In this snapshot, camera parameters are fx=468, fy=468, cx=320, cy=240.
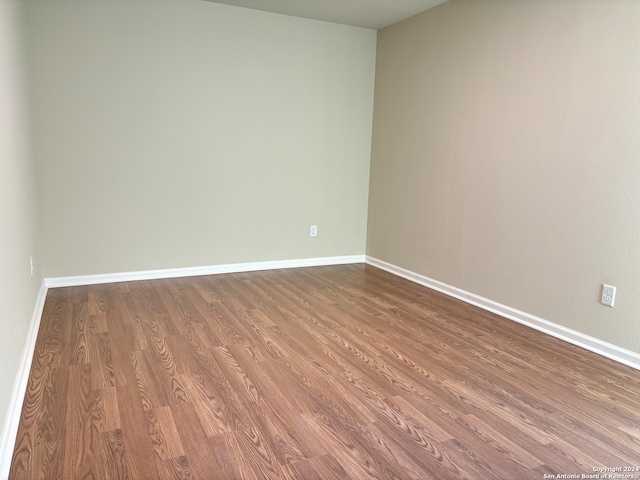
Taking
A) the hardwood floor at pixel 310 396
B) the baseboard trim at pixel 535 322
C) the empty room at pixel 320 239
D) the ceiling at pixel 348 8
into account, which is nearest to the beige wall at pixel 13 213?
the empty room at pixel 320 239

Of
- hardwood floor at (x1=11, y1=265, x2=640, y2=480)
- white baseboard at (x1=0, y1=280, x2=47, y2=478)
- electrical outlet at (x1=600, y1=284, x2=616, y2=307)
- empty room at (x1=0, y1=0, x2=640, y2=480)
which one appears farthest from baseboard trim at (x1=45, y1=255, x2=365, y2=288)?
electrical outlet at (x1=600, y1=284, x2=616, y2=307)

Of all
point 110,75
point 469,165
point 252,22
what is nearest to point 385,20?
point 252,22

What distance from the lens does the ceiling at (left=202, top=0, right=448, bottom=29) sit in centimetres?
377

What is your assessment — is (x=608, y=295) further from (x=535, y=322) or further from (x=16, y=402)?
(x=16, y=402)

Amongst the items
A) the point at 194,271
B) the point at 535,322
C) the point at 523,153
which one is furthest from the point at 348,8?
the point at 535,322

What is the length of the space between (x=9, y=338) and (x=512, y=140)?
3.12m

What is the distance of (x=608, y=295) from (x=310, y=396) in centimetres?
182

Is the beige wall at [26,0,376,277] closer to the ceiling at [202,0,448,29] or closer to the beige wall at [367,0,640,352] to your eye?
the ceiling at [202,0,448,29]

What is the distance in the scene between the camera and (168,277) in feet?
13.5

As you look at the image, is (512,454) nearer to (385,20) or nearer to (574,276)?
(574,276)

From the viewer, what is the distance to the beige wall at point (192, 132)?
3598mm

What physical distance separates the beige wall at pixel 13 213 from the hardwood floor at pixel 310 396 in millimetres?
251

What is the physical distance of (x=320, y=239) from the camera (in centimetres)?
475

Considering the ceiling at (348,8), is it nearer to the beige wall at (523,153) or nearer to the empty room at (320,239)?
the empty room at (320,239)
